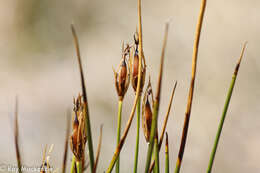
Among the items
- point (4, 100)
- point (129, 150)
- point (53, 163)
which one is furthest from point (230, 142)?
point (4, 100)

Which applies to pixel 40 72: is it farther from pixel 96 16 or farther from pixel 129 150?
pixel 129 150

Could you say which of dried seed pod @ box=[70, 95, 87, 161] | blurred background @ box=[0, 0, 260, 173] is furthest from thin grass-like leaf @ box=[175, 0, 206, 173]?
blurred background @ box=[0, 0, 260, 173]

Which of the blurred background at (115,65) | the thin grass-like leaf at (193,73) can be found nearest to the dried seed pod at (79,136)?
the thin grass-like leaf at (193,73)

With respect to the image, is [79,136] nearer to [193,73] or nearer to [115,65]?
[193,73]

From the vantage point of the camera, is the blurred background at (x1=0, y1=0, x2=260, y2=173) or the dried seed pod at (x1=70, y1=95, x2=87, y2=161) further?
the blurred background at (x1=0, y1=0, x2=260, y2=173)

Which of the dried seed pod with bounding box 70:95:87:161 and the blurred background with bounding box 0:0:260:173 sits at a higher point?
the blurred background with bounding box 0:0:260:173

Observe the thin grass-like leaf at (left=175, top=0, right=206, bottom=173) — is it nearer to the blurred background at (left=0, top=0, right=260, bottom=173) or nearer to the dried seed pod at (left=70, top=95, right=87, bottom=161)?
the dried seed pod at (left=70, top=95, right=87, bottom=161)

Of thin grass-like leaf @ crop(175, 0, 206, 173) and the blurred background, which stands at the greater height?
the blurred background

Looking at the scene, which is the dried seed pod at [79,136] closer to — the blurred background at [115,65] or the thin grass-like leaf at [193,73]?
the thin grass-like leaf at [193,73]
